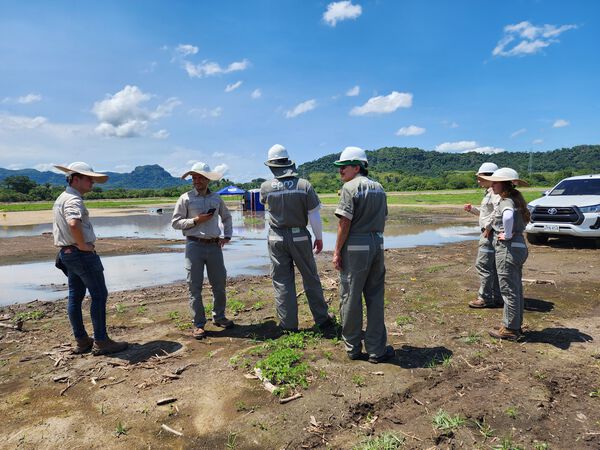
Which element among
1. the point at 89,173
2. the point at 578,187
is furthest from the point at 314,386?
Answer: the point at 578,187

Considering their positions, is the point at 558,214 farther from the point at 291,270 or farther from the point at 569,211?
the point at 291,270

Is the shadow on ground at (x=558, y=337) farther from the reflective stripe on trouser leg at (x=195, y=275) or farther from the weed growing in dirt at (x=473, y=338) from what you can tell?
the reflective stripe on trouser leg at (x=195, y=275)

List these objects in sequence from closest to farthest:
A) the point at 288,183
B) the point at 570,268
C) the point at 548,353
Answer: the point at 548,353 < the point at 288,183 < the point at 570,268

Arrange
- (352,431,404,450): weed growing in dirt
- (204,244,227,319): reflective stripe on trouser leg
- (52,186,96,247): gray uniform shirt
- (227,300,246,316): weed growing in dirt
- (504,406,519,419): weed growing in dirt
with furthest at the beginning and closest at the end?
(227,300,246,316): weed growing in dirt
(204,244,227,319): reflective stripe on trouser leg
(52,186,96,247): gray uniform shirt
(504,406,519,419): weed growing in dirt
(352,431,404,450): weed growing in dirt

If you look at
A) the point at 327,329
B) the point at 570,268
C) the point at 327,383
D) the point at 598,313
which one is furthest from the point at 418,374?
the point at 570,268

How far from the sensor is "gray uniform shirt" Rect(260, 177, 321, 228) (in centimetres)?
495

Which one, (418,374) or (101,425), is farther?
(418,374)

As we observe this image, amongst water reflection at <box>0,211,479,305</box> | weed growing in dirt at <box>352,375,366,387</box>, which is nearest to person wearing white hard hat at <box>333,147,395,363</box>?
weed growing in dirt at <box>352,375,366,387</box>

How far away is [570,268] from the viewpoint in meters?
9.09

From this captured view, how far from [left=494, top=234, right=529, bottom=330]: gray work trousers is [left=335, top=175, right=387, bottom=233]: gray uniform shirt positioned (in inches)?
72.4

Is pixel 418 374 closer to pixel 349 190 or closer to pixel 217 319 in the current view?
pixel 349 190

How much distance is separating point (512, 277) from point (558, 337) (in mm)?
1070

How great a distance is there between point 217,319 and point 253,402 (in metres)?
2.18

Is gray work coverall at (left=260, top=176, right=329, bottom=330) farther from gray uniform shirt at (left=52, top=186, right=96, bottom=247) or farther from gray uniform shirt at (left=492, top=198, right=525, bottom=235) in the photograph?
gray uniform shirt at (left=492, top=198, right=525, bottom=235)
